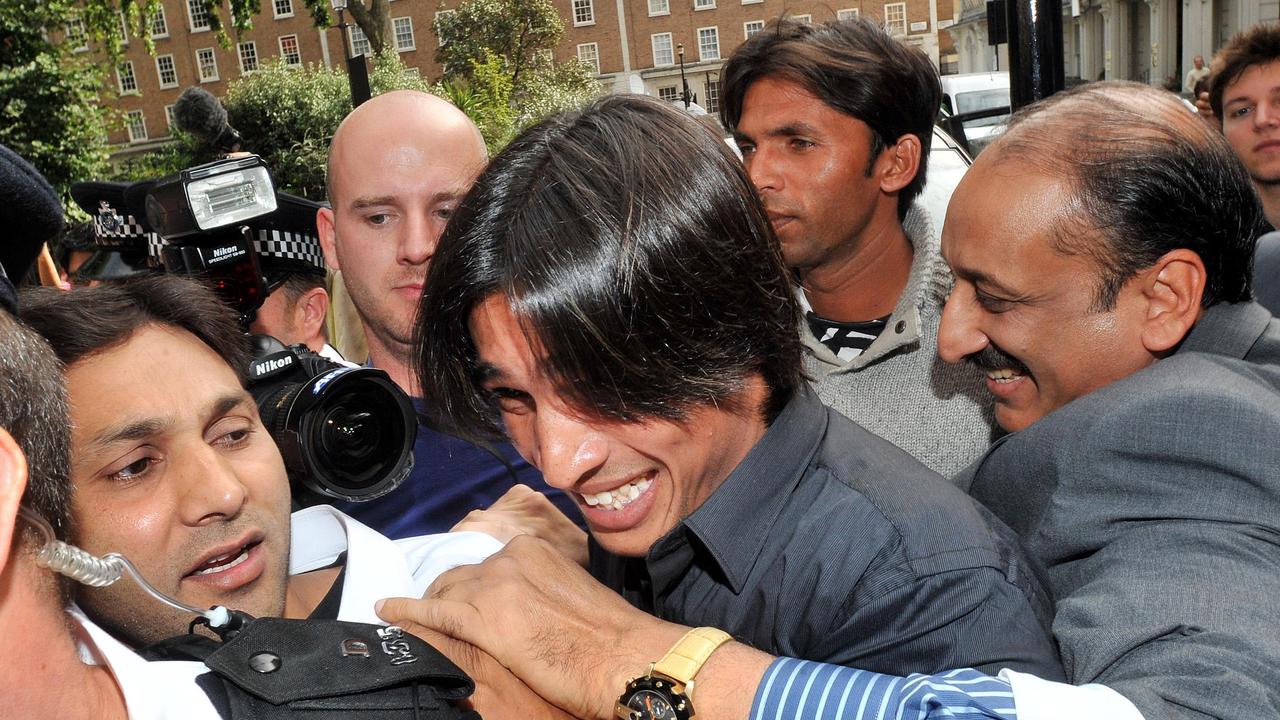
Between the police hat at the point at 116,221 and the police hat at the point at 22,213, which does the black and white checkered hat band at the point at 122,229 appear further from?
the police hat at the point at 22,213

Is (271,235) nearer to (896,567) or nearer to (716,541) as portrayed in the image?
(716,541)

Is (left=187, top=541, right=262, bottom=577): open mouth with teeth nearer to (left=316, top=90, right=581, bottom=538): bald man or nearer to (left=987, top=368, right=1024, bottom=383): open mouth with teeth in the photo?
(left=316, top=90, right=581, bottom=538): bald man

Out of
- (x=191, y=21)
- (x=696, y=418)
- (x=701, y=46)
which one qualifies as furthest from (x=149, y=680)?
(x=191, y=21)

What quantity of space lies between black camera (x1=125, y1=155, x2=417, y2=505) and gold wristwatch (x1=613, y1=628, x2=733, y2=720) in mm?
779

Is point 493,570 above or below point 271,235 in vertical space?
below

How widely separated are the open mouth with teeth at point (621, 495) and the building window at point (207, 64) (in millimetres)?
59117

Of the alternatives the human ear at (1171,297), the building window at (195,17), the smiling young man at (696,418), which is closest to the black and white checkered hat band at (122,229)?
the smiling young man at (696,418)

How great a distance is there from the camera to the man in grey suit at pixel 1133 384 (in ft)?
4.63

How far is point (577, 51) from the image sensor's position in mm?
51250

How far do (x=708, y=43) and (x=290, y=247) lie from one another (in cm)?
5102

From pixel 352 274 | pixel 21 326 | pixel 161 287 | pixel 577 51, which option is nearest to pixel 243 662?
pixel 21 326

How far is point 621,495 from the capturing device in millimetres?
1626

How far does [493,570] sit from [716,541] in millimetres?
326

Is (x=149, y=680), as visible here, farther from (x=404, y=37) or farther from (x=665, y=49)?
(x=404, y=37)
